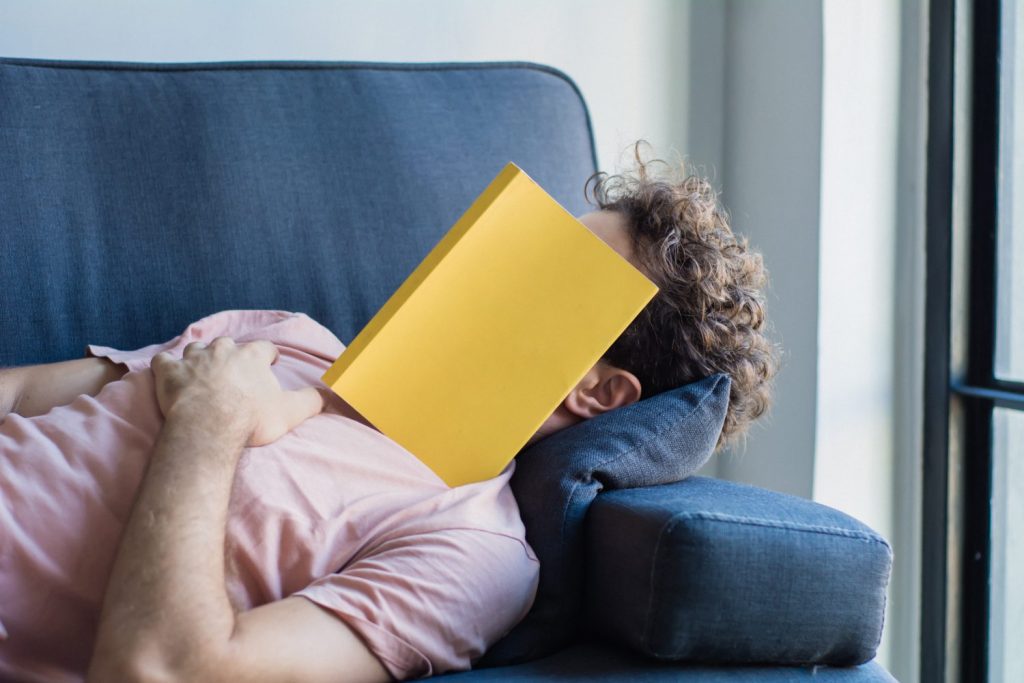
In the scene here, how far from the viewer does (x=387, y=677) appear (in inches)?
32.0

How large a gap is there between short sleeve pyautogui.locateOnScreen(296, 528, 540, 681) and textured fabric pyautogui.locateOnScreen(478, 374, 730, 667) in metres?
0.04

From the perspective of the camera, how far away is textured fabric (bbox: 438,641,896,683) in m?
0.85

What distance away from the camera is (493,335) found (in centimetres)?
100

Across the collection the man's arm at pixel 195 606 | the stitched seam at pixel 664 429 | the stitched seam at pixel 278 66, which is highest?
the stitched seam at pixel 278 66

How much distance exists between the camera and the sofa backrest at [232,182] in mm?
1195

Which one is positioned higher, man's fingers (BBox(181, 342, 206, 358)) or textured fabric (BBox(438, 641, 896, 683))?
man's fingers (BBox(181, 342, 206, 358))

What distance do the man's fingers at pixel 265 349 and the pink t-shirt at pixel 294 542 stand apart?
113 mm

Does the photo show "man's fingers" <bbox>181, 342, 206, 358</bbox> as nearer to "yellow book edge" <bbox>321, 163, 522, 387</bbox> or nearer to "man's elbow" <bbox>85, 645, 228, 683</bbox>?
"yellow book edge" <bbox>321, 163, 522, 387</bbox>

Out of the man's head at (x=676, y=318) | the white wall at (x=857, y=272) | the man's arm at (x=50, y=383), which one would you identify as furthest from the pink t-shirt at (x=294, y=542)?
the white wall at (x=857, y=272)

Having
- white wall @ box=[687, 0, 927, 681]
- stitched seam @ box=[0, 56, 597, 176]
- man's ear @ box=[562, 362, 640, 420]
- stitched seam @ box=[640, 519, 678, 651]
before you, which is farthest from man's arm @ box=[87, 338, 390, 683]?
white wall @ box=[687, 0, 927, 681]

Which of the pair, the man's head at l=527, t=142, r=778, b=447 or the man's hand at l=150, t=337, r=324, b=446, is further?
the man's head at l=527, t=142, r=778, b=447

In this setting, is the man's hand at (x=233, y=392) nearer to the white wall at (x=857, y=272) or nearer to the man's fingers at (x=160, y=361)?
the man's fingers at (x=160, y=361)

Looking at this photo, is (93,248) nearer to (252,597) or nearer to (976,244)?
(252,597)

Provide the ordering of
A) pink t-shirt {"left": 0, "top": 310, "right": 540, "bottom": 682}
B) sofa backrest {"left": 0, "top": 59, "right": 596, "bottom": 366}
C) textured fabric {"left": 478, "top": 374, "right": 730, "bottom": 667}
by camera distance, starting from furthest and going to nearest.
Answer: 1. sofa backrest {"left": 0, "top": 59, "right": 596, "bottom": 366}
2. textured fabric {"left": 478, "top": 374, "right": 730, "bottom": 667}
3. pink t-shirt {"left": 0, "top": 310, "right": 540, "bottom": 682}
